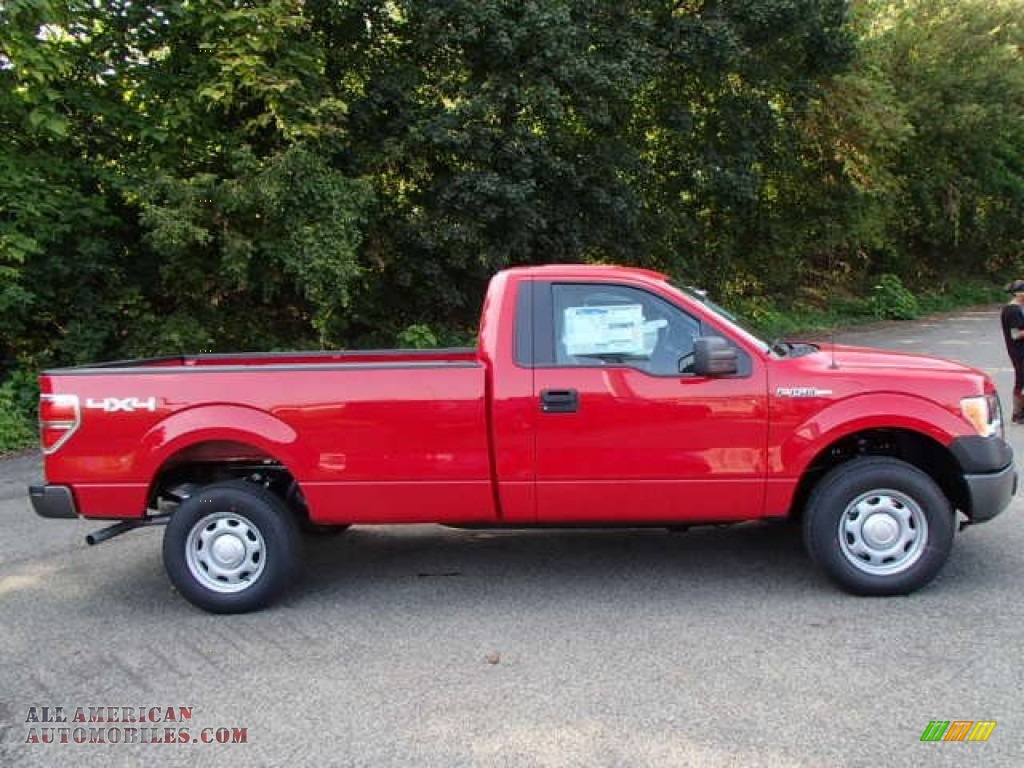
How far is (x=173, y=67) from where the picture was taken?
1131 cm

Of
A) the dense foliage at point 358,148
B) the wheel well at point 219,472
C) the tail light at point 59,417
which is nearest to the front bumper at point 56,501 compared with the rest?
the tail light at point 59,417

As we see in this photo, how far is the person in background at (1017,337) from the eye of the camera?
9.41 meters

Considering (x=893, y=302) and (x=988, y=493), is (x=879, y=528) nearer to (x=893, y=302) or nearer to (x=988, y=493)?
(x=988, y=493)

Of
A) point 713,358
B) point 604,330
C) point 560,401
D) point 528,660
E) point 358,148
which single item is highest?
point 358,148

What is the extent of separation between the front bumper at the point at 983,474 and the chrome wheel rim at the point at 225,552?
386cm

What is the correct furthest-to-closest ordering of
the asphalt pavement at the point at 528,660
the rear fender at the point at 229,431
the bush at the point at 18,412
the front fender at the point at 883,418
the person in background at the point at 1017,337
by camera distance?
the bush at the point at 18,412
the person in background at the point at 1017,337
the rear fender at the point at 229,431
the front fender at the point at 883,418
the asphalt pavement at the point at 528,660

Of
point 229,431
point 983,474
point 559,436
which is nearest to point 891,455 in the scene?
point 983,474

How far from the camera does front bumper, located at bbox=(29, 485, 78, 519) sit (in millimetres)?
4906

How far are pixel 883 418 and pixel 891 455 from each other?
0.65 metres

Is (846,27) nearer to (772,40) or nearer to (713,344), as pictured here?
(772,40)

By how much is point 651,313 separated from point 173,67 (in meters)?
9.00

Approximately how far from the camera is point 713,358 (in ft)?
15.0

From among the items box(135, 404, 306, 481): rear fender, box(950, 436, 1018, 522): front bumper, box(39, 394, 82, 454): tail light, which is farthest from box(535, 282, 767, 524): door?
box(39, 394, 82, 454): tail light

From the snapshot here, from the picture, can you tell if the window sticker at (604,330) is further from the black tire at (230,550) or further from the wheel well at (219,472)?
the black tire at (230,550)
